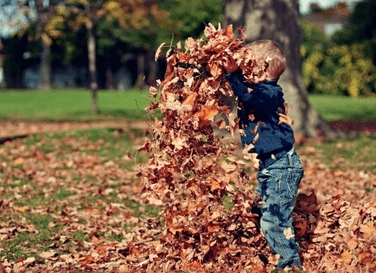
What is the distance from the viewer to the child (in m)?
3.79

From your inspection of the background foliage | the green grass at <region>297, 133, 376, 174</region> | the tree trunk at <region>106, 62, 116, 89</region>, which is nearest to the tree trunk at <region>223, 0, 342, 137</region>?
the green grass at <region>297, 133, 376, 174</region>

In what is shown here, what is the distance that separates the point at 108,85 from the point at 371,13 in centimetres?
2553

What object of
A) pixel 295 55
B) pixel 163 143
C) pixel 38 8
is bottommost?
pixel 163 143

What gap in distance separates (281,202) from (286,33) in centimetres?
719

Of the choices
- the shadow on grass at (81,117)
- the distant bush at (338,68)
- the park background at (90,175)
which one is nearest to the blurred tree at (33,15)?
the park background at (90,175)

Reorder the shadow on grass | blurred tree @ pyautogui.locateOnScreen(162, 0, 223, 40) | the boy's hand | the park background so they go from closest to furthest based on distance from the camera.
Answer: the boy's hand < the park background < the shadow on grass < blurred tree @ pyautogui.locateOnScreen(162, 0, 223, 40)

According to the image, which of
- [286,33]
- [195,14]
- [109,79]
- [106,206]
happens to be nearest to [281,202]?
[106,206]

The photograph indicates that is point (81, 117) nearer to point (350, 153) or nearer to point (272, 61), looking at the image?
point (350, 153)

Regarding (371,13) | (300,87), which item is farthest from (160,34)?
(300,87)

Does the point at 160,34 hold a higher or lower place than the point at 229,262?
higher

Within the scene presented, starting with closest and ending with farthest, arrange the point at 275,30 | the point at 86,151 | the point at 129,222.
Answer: the point at 129,222 → the point at 86,151 → the point at 275,30

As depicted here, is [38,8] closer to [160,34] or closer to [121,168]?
[121,168]

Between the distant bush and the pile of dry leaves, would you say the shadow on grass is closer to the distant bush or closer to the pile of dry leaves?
the pile of dry leaves

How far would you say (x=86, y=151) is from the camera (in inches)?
378
